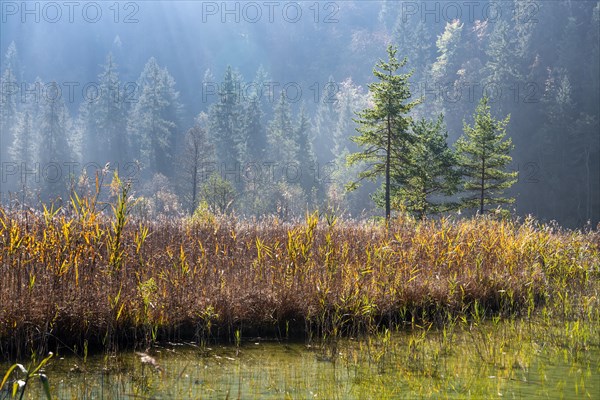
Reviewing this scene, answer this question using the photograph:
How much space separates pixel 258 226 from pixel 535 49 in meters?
51.5

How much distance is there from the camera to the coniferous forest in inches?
1073

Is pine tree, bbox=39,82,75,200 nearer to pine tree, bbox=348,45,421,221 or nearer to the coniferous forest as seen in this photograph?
the coniferous forest

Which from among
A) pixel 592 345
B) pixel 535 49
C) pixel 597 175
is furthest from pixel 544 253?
pixel 535 49

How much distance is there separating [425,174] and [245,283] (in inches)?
717

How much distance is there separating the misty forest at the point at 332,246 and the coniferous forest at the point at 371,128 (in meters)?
0.21

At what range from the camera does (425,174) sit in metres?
25.3

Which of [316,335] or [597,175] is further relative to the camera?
[597,175]

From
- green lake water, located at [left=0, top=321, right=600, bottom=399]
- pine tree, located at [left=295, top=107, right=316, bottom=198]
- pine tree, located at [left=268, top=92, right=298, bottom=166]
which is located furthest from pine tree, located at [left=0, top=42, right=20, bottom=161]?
green lake water, located at [left=0, top=321, right=600, bottom=399]

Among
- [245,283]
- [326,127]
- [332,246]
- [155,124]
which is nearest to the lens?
[245,283]

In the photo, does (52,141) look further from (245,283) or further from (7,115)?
(245,283)

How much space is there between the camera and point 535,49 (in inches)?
2271

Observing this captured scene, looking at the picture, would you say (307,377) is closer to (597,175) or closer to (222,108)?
(597,175)

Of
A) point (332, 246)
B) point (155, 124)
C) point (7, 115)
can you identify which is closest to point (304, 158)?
point (155, 124)

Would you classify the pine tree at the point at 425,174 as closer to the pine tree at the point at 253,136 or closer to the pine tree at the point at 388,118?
the pine tree at the point at 388,118
